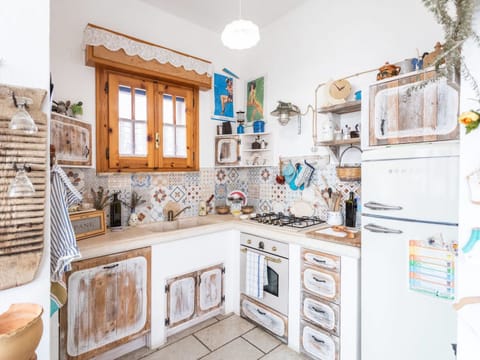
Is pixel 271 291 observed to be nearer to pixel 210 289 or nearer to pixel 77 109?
pixel 210 289

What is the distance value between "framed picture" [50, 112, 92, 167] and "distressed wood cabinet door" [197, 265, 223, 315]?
1376mm

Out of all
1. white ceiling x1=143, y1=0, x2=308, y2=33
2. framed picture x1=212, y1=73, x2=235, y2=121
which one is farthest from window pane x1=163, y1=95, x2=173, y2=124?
white ceiling x1=143, y1=0, x2=308, y2=33

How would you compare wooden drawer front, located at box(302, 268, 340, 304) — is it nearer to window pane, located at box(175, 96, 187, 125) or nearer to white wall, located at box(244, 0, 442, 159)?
white wall, located at box(244, 0, 442, 159)

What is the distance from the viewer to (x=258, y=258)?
223cm

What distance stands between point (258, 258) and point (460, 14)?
1.92 m

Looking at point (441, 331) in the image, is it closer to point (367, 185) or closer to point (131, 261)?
point (367, 185)

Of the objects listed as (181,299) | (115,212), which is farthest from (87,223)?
(181,299)

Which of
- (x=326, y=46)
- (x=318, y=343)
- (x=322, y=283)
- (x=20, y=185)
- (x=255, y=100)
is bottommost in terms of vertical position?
(x=318, y=343)

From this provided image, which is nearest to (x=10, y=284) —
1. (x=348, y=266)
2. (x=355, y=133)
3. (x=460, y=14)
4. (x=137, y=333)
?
(x=137, y=333)

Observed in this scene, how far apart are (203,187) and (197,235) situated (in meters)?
0.84

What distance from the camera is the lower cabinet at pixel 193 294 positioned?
7.01ft

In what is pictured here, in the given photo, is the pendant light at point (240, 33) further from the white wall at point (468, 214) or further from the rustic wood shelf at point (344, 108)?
the white wall at point (468, 214)

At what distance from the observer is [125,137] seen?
7.86 ft

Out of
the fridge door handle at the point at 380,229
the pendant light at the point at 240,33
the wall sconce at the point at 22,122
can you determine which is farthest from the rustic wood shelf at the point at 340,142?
the wall sconce at the point at 22,122
